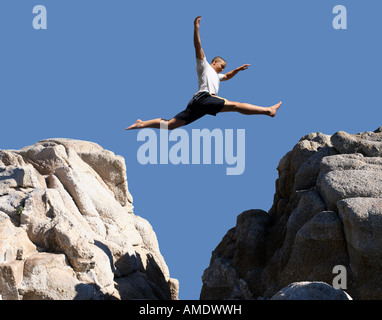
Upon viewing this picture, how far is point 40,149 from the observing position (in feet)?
80.3

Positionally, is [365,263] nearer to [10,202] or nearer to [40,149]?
[10,202]

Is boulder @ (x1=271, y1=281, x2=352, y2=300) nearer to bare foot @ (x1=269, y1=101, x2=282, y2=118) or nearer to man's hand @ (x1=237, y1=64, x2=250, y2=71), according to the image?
bare foot @ (x1=269, y1=101, x2=282, y2=118)

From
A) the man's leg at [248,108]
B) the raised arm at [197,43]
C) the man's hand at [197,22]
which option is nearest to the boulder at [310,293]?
the man's leg at [248,108]

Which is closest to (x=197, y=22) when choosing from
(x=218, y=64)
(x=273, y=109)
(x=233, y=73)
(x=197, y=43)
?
(x=197, y=43)

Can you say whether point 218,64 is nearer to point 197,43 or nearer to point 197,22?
point 197,43

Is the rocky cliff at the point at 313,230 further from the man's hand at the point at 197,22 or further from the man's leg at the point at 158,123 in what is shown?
the man's hand at the point at 197,22

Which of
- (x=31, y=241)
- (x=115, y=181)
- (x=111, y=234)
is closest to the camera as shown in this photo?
(x=31, y=241)

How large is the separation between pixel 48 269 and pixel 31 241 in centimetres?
148

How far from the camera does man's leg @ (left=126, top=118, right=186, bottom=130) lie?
18734 mm

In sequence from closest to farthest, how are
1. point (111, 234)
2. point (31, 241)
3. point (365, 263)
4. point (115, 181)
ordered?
point (365, 263)
point (31, 241)
point (111, 234)
point (115, 181)

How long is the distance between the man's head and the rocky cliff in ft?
14.8

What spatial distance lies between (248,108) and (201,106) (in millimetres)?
1335

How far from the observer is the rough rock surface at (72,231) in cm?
1897
